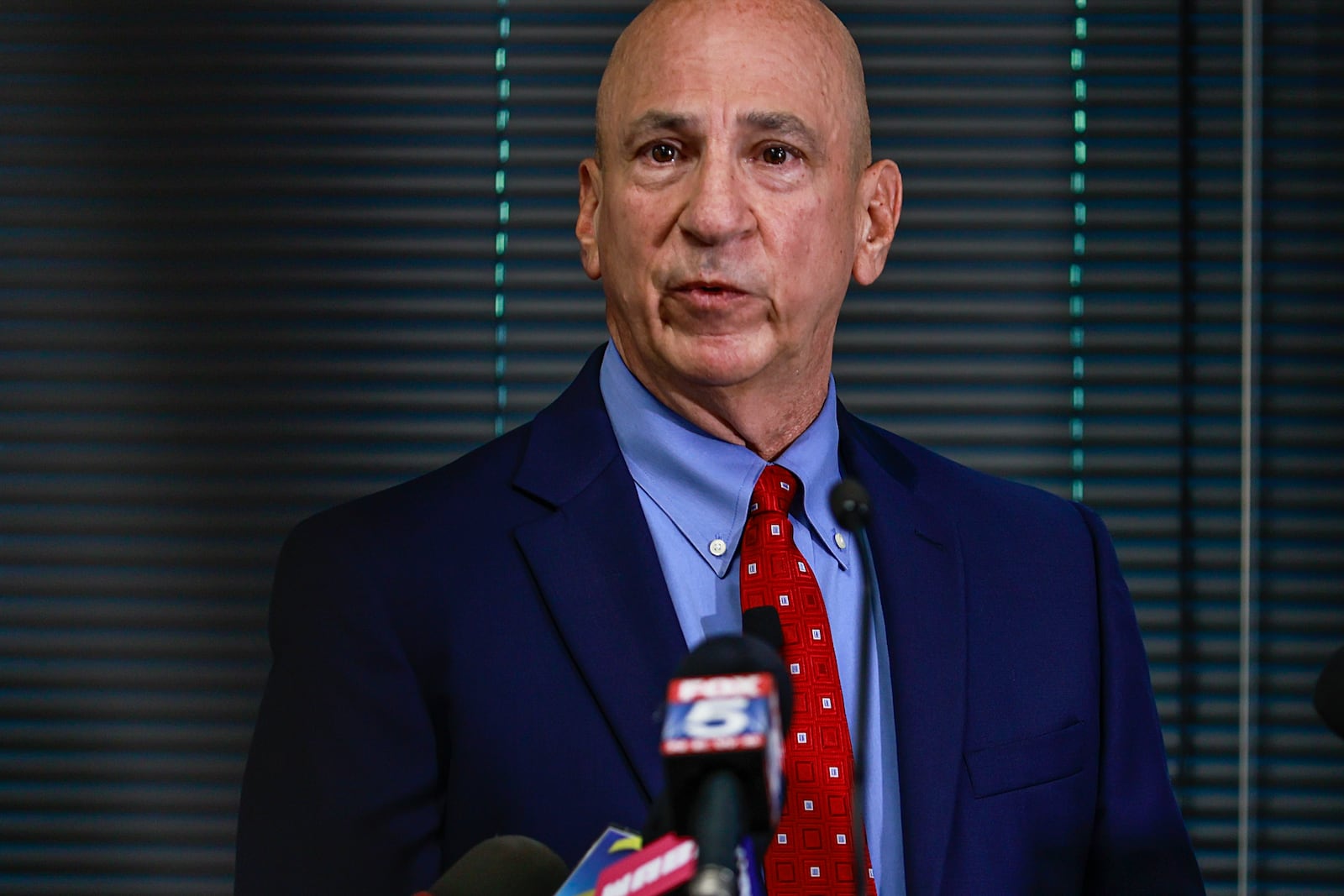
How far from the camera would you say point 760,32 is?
61.4 inches

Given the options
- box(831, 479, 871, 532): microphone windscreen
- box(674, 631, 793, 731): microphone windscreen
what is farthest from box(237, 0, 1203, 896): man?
box(674, 631, 793, 731): microphone windscreen

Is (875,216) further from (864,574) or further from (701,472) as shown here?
(864,574)

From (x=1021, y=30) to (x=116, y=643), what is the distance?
1895 mm

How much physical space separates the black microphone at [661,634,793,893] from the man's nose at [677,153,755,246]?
2.53 ft

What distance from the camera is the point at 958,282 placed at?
254cm

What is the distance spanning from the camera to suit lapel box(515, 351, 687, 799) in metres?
1.40

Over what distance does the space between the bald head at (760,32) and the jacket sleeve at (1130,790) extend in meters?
0.62

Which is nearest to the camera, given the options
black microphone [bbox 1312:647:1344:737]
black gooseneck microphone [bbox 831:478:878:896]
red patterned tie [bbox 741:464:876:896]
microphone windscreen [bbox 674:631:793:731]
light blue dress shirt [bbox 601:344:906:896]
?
microphone windscreen [bbox 674:631:793:731]

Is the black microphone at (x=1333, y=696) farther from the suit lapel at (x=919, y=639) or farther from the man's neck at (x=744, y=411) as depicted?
the man's neck at (x=744, y=411)

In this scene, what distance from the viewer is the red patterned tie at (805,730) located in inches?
53.7

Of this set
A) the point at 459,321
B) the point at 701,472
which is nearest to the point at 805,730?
the point at 701,472

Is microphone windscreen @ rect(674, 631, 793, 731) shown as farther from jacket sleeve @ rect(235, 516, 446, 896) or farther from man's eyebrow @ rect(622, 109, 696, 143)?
man's eyebrow @ rect(622, 109, 696, 143)

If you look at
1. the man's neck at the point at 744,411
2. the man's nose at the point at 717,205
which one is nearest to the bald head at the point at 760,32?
the man's nose at the point at 717,205

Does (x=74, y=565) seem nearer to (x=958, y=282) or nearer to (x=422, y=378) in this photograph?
(x=422, y=378)
